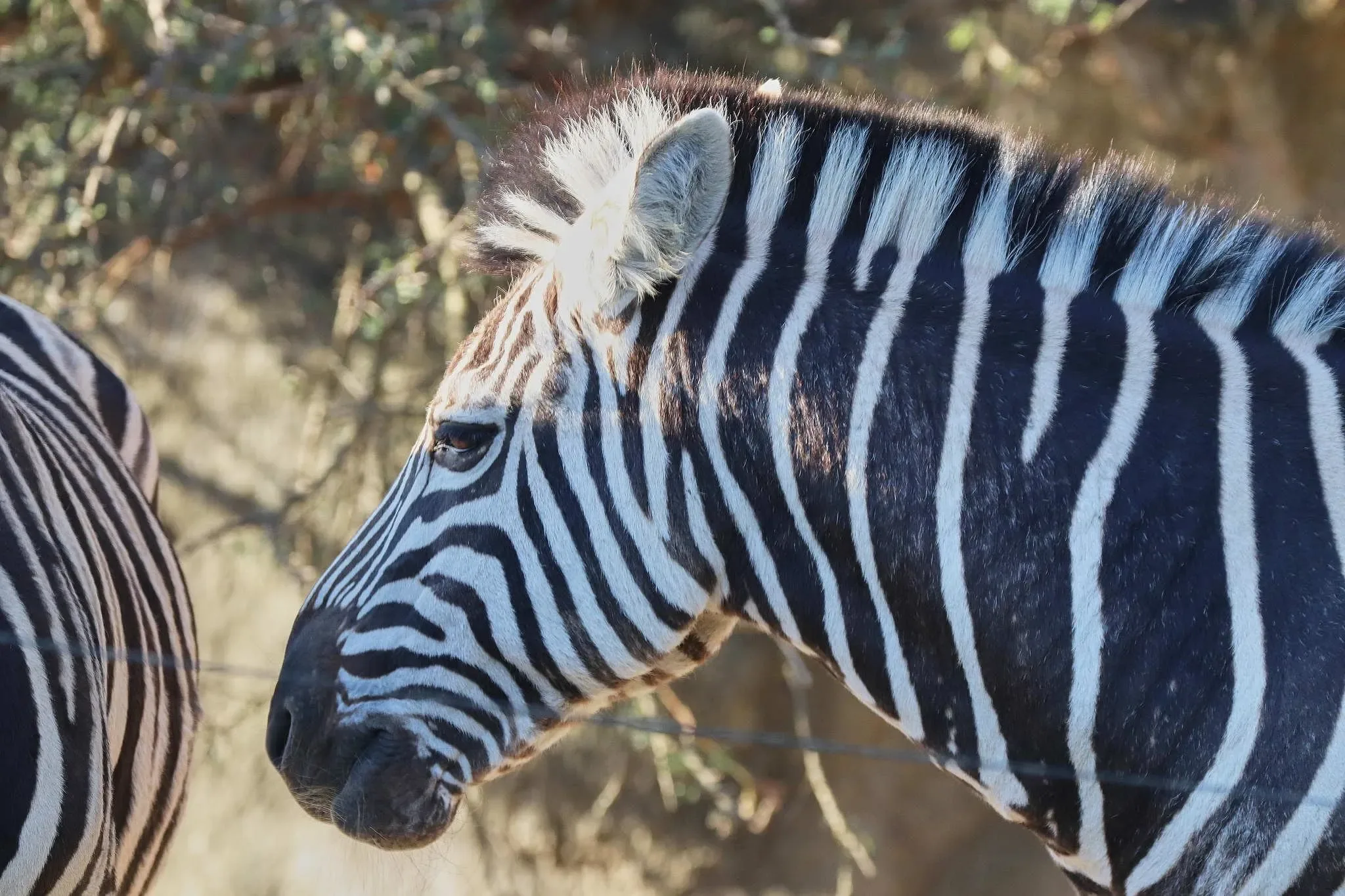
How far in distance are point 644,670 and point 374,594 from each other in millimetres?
491

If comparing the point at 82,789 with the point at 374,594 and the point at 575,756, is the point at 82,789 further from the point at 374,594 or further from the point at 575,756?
the point at 575,756

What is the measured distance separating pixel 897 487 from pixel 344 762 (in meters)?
1.07

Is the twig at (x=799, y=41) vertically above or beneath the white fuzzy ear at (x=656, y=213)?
above

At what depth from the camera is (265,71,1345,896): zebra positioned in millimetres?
1724

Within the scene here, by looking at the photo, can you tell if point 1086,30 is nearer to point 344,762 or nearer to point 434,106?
point 434,106

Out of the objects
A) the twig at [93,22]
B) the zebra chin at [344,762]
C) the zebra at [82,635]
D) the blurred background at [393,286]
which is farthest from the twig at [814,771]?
the twig at [93,22]

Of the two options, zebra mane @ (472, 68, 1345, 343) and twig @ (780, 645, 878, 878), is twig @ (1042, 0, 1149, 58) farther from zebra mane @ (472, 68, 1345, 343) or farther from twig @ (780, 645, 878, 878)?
twig @ (780, 645, 878, 878)

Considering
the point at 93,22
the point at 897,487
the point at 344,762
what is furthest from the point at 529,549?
the point at 93,22

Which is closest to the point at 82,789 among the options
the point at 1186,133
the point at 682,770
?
the point at 682,770

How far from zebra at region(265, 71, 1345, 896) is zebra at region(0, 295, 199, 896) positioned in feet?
1.19

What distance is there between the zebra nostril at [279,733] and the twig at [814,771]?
99.6 inches

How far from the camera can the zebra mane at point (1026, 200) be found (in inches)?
73.6

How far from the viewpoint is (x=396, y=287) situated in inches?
A: 169

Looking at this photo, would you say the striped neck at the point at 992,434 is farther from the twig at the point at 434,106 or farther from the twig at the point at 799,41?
the twig at the point at 434,106
